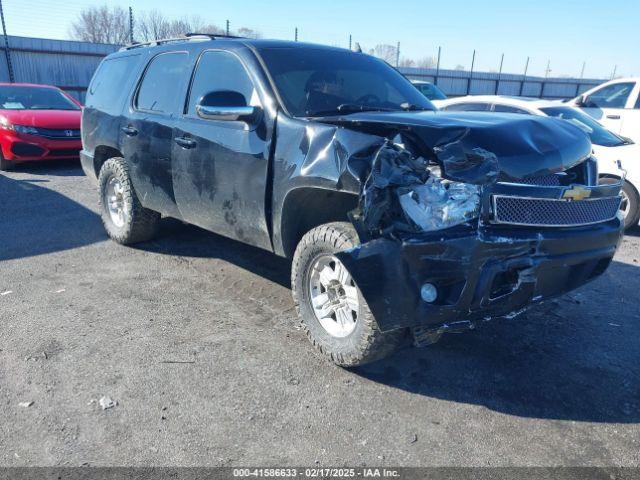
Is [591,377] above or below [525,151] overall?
below

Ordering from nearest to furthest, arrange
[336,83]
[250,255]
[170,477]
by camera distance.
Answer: [170,477] < [336,83] < [250,255]

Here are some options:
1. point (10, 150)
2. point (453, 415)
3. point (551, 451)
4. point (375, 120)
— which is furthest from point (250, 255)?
point (10, 150)

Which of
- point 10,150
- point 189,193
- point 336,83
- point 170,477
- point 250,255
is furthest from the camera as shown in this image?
point 10,150

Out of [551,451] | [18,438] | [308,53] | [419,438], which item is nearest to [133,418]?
[18,438]

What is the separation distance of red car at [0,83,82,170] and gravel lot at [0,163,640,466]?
5279 millimetres

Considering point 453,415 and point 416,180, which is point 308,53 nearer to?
point 416,180

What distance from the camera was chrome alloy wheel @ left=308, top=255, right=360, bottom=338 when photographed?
3.22m

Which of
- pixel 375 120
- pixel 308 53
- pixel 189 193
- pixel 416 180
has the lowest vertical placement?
pixel 189 193

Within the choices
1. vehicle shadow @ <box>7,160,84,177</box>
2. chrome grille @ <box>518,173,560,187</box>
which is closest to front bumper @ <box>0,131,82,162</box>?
vehicle shadow @ <box>7,160,84,177</box>

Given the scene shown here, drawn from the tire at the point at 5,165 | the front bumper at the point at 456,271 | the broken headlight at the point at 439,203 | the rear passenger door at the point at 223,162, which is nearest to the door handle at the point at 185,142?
the rear passenger door at the point at 223,162

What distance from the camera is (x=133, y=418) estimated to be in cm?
283

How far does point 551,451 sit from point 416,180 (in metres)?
1.51

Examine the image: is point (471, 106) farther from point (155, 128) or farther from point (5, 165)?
point (5, 165)

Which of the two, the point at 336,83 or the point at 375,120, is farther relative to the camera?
the point at 336,83
